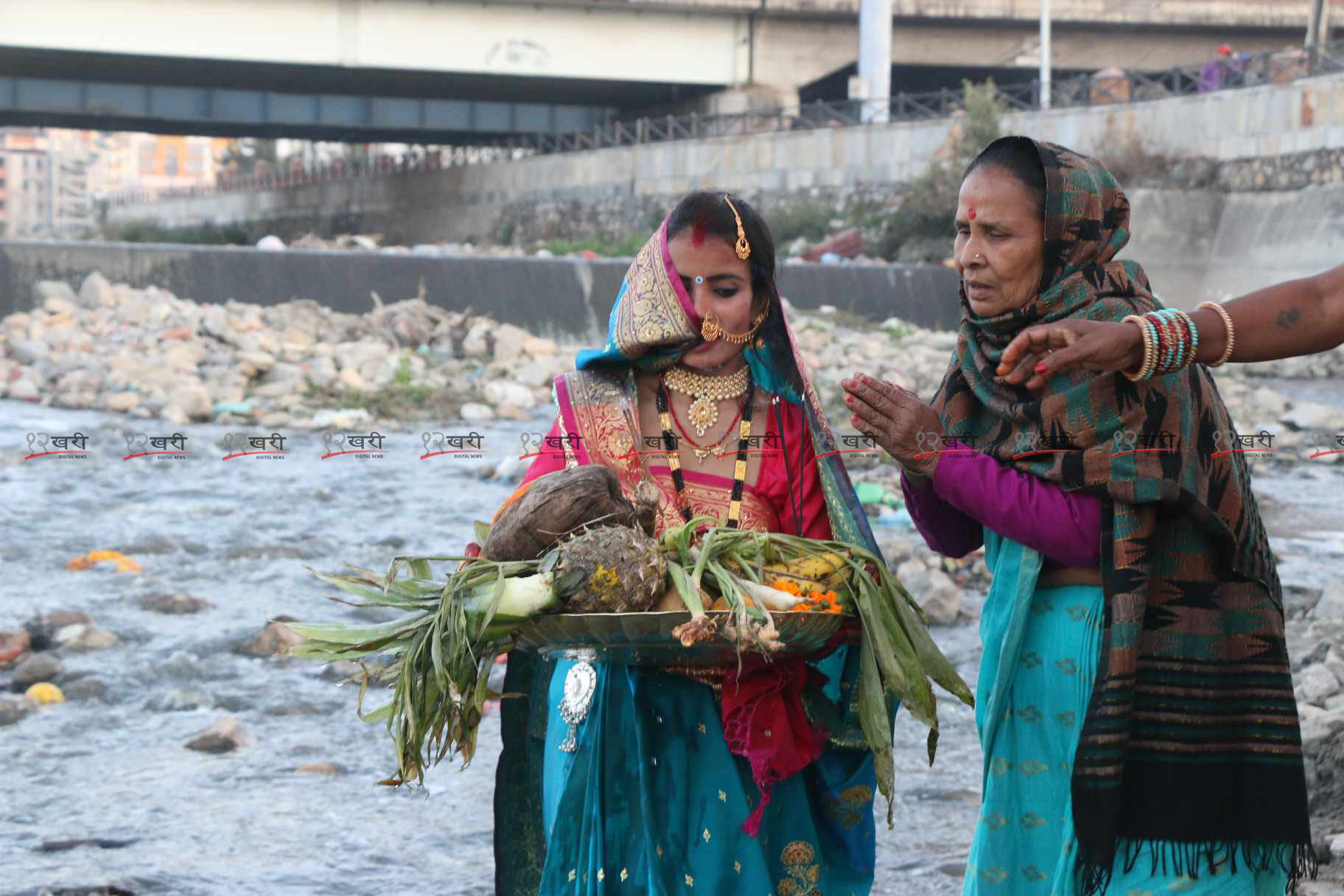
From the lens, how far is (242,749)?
552cm

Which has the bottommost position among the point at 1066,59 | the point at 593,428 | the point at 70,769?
the point at 70,769

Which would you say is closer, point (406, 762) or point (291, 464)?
point (406, 762)

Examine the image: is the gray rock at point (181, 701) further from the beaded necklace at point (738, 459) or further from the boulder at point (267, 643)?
the beaded necklace at point (738, 459)

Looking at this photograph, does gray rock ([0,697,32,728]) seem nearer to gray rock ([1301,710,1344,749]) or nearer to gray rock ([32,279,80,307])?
gray rock ([1301,710,1344,749])

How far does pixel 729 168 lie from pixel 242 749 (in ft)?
87.1

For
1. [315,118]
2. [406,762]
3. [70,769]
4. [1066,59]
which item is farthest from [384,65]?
[406,762]

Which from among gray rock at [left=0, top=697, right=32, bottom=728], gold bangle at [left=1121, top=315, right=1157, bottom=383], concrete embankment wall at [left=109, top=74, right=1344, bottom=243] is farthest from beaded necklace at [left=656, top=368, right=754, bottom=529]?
concrete embankment wall at [left=109, top=74, right=1344, bottom=243]

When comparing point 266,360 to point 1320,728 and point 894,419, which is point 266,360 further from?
point 894,419

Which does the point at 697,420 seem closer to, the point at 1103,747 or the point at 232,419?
the point at 1103,747

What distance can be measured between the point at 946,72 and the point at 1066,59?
189 inches

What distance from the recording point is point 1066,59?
129ft

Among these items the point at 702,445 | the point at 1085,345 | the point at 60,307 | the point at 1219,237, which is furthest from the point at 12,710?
the point at 1219,237

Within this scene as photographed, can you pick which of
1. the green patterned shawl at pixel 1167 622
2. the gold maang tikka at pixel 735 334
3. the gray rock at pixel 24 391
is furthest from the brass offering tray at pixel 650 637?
the gray rock at pixel 24 391

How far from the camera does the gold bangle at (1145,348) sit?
94.5 inches
